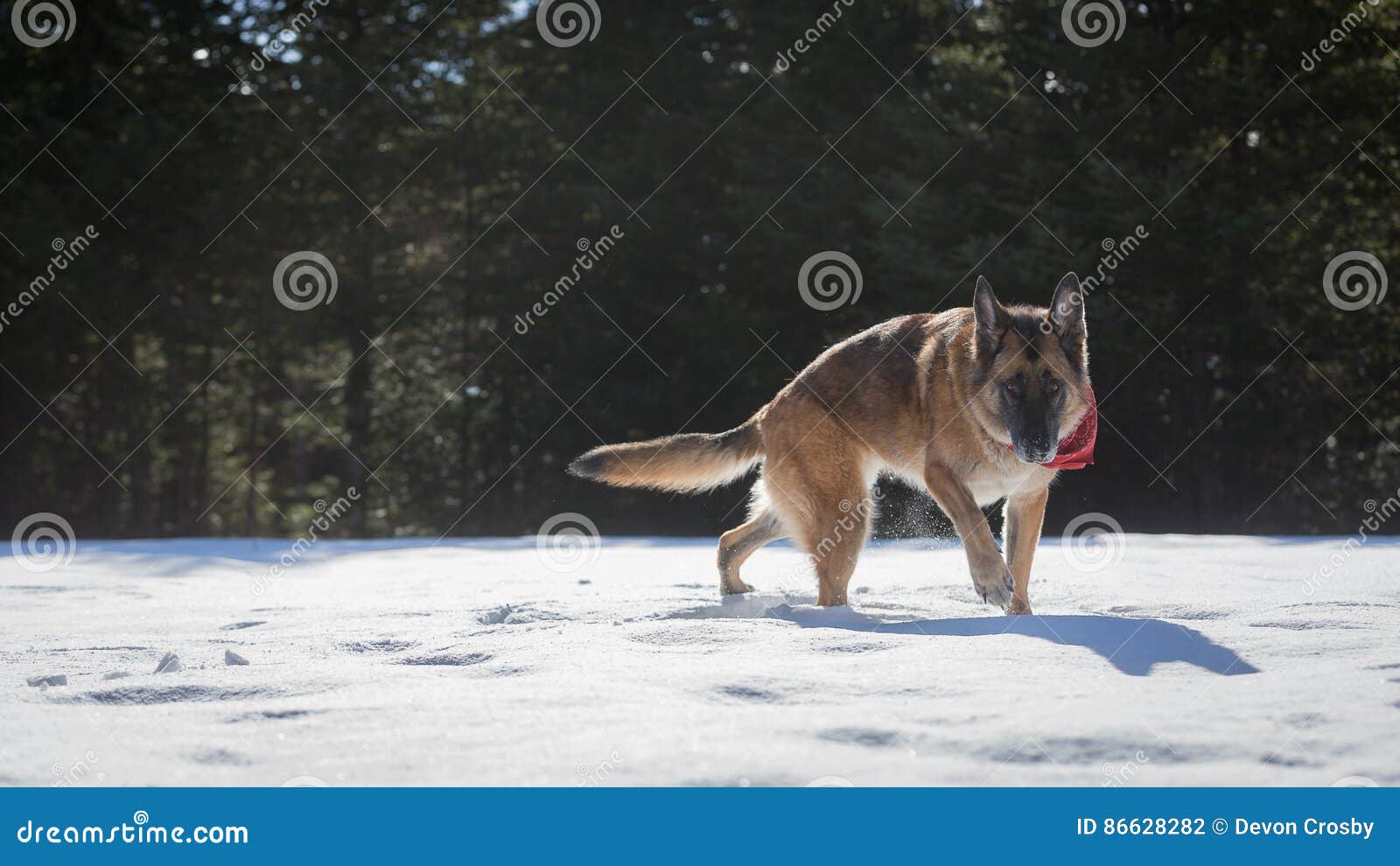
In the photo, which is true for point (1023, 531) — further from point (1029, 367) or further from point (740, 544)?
point (740, 544)

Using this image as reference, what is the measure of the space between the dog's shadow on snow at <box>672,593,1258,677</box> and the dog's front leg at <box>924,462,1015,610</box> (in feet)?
0.85

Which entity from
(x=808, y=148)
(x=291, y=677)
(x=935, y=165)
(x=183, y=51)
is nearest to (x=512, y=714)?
(x=291, y=677)

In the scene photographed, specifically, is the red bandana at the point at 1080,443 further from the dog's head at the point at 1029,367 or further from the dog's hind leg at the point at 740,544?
the dog's hind leg at the point at 740,544

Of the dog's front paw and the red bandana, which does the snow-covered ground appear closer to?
the dog's front paw

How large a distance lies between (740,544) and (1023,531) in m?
1.81

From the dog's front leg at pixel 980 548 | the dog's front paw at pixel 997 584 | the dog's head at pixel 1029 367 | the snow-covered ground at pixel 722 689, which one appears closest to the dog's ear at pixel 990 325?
the dog's head at pixel 1029 367

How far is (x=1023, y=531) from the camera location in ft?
22.4

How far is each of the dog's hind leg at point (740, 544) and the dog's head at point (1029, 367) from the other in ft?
5.37

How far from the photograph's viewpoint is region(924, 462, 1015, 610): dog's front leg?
6160 mm

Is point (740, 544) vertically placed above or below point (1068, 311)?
below

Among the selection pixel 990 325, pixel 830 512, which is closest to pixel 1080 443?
pixel 990 325

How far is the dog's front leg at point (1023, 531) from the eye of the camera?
268 inches

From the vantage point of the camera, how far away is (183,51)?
2344cm

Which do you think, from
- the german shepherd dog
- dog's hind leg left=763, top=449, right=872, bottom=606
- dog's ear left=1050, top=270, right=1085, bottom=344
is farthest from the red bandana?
dog's hind leg left=763, top=449, right=872, bottom=606
